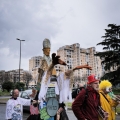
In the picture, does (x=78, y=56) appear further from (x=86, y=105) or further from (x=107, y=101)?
(x=86, y=105)

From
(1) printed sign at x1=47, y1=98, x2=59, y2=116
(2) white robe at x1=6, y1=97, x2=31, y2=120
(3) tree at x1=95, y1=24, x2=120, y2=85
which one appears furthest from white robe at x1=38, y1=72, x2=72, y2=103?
(3) tree at x1=95, y1=24, x2=120, y2=85

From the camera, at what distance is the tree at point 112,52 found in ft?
98.1

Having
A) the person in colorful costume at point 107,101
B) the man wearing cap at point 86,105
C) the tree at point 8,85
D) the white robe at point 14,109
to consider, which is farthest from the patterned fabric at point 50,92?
the tree at point 8,85

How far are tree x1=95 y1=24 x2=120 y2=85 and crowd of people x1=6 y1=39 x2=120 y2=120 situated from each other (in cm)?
2574

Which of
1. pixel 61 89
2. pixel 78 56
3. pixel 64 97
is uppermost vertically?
pixel 78 56

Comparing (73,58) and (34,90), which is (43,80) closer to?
(34,90)

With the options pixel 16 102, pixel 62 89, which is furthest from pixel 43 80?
pixel 16 102

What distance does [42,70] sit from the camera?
4648 mm

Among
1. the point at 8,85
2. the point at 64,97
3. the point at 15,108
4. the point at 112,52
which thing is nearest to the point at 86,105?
the point at 64,97

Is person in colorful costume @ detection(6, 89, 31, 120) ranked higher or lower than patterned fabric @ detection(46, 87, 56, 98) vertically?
lower

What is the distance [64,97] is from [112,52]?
26.7 m

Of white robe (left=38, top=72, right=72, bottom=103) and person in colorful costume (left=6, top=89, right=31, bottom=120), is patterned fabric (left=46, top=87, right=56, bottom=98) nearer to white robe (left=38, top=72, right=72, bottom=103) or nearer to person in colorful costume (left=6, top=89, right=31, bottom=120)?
white robe (left=38, top=72, right=72, bottom=103)

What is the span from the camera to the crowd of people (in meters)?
3.61

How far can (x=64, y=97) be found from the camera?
416 centimetres
